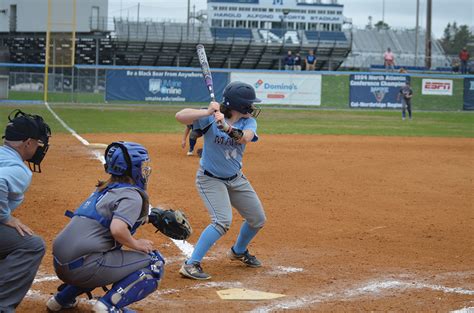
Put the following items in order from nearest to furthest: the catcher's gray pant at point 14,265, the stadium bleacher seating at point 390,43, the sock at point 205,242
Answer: the catcher's gray pant at point 14,265
the sock at point 205,242
the stadium bleacher seating at point 390,43

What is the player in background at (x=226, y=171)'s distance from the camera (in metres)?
6.55

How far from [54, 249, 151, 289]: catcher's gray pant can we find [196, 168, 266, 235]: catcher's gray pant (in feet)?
5.48

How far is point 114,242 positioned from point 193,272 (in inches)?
58.4

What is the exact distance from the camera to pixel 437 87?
40156mm

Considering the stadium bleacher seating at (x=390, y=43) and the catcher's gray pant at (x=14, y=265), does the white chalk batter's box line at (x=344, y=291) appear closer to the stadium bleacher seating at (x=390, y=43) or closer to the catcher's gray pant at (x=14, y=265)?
the catcher's gray pant at (x=14, y=265)

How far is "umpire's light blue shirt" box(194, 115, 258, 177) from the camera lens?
678 centimetres

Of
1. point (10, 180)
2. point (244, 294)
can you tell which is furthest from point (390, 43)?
point (10, 180)

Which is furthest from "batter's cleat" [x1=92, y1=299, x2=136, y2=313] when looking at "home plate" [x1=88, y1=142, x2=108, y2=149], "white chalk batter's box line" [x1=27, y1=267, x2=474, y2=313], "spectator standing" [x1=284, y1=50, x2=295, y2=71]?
"spectator standing" [x1=284, y1=50, x2=295, y2=71]

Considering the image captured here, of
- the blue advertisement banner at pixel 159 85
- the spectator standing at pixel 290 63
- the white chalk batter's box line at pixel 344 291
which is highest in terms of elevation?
the spectator standing at pixel 290 63

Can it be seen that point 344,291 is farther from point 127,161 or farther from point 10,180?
point 10,180

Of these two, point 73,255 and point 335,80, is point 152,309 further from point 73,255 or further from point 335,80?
point 335,80

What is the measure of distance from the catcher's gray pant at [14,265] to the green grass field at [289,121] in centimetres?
1679

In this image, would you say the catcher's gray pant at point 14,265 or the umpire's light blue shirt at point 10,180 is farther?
the catcher's gray pant at point 14,265

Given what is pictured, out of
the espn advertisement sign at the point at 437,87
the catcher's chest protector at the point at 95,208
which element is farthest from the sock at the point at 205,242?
the espn advertisement sign at the point at 437,87
